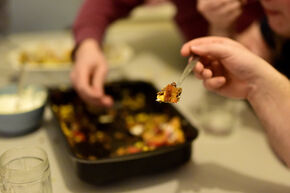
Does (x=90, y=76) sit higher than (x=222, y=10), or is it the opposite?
(x=222, y=10)

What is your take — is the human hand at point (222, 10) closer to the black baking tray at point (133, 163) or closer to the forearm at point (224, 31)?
the forearm at point (224, 31)

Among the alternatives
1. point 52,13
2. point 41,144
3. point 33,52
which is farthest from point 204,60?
point 52,13

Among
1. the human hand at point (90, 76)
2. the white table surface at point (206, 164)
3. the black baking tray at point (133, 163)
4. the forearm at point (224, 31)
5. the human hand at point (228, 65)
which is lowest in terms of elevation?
the white table surface at point (206, 164)

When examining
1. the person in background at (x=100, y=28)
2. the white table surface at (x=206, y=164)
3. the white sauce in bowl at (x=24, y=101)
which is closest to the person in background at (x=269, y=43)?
the person in background at (x=100, y=28)

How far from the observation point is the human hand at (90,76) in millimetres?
A: 822

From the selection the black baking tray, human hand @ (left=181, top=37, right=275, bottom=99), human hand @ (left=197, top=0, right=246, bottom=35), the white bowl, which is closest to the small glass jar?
the black baking tray

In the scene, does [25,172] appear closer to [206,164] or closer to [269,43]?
[206,164]

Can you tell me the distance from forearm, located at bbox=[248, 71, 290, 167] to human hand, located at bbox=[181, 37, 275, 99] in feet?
0.04

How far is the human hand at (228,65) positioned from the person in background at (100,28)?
0.26 m

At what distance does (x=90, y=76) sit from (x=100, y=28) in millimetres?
233

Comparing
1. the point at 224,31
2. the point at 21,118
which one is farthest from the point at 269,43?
the point at 21,118

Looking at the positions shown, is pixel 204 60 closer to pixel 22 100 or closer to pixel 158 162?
pixel 158 162

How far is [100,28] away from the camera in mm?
1045

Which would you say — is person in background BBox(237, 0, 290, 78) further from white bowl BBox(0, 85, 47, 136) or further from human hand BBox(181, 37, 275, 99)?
white bowl BBox(0, 85, 47, 136)
